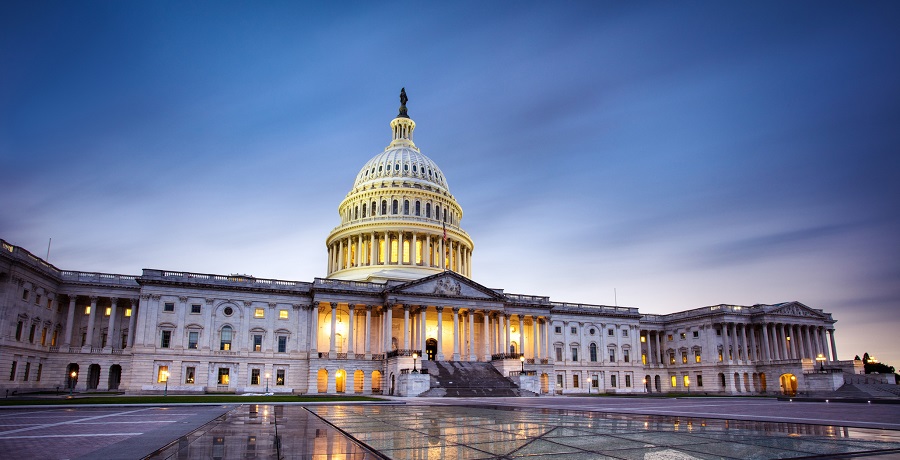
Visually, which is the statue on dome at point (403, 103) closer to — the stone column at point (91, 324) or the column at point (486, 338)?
the column at point (486, 338)

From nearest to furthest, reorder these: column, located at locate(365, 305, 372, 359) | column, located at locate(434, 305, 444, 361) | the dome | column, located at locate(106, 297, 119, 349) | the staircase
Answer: the staircase
column, located at locate(106, 297, 119, 349)
column, located at locate(365, 305, 372, 359)
column, located at locate(434, 305, 444, 361)
the dome

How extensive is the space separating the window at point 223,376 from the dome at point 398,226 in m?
26.2

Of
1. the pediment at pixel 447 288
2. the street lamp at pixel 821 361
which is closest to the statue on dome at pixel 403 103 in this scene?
the pediment at pixel 447 288

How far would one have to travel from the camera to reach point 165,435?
50.1ft

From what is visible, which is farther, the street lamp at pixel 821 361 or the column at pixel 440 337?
the street lamp at pixel 821 361

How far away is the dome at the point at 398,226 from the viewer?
10006 cm

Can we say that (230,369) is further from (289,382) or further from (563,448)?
(563,448)

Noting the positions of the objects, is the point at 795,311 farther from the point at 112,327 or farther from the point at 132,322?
the point at 112,327

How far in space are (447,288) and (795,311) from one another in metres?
61.1

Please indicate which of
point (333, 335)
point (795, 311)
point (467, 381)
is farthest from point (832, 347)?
point (333, 335)

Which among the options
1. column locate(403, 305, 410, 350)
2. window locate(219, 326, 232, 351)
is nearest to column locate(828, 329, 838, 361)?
column locate(403, 305, 410, 350)

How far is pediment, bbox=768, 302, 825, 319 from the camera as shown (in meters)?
98.2

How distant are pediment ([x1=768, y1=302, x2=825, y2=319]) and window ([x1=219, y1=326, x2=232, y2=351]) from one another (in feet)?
272

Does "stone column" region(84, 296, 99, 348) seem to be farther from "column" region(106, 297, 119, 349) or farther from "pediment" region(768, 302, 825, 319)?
"pediment" region(768, 302, 825, 319)
